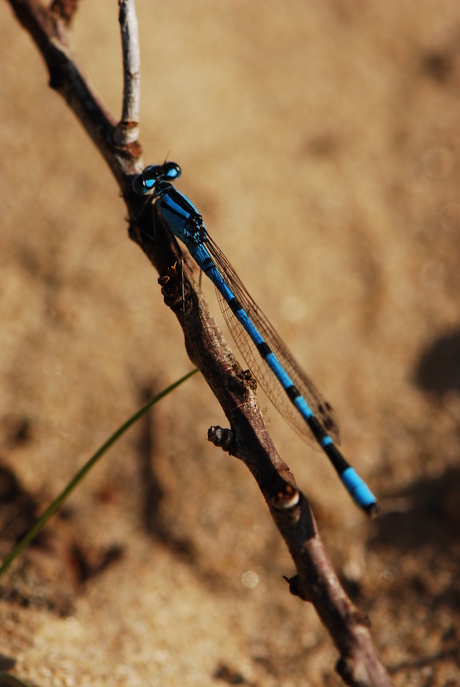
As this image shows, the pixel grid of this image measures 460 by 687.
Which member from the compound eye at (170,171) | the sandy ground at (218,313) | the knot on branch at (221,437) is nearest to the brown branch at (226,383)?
the knot on branch at (221,437)

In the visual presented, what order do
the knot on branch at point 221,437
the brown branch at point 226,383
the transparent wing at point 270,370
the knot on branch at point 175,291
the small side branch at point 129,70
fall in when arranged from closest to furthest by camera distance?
the brown branch at point 226,383 < the knot on branch at point 221,437 < the knot on branch at point 175,291 < the small side branch at point 129,70 < the transparent wing at point 270,370

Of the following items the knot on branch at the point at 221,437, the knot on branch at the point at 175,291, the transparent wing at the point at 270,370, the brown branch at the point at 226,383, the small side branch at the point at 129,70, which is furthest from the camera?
the transparent wing at the point at 270,370

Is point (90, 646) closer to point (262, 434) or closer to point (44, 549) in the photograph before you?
point (44, 549)

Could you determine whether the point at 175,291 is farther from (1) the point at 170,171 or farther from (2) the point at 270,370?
(1) the point at 170,171

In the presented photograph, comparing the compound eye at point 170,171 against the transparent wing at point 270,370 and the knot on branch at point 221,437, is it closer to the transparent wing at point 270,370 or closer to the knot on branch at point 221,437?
the transparent wing at point 270,370

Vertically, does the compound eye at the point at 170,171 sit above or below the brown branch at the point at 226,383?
above

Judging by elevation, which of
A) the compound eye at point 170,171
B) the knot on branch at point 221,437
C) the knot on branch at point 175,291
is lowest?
the knot on branch at point 221,437

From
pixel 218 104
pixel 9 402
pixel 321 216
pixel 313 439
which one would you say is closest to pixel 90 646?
pixel 313 439

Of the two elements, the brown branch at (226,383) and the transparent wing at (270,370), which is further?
the transparent wing at (270,370)
